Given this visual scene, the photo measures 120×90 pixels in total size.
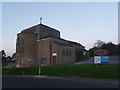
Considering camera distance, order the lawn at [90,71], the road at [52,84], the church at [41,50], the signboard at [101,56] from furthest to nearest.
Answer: the church at [41,50] → the signboard at [101,56] → the lawn at [90,71] → the road at [52,84]

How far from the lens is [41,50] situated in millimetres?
57188

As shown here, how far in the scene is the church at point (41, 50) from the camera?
170 feet

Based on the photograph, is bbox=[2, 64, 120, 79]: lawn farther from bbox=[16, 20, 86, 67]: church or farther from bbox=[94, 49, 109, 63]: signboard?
bbox=[16, 20, 86, 67]: church

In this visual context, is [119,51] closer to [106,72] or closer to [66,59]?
[66,59]

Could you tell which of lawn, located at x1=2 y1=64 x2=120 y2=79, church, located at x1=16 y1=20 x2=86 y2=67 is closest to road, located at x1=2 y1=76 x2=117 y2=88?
lawn, located at x1=2 y1=64 x2=120 y2=79

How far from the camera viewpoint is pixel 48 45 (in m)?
A: 54.1

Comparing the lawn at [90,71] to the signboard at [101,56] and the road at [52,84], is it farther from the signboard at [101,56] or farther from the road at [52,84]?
the road at [52,84]

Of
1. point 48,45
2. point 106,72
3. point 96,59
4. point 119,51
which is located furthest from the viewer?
point 119,51

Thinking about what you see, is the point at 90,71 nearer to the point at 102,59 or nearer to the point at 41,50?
the point at 102,59

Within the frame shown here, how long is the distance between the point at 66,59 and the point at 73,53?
16.8 feet

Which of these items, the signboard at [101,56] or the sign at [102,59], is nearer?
the sign at [102,59]

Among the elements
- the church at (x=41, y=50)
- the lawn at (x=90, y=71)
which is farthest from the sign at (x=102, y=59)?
the church at (x=41, y=50)

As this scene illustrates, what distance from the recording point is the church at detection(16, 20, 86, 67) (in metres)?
51.7

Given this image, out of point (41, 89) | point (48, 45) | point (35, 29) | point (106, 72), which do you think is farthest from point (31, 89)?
point (35, 29)
